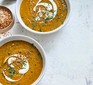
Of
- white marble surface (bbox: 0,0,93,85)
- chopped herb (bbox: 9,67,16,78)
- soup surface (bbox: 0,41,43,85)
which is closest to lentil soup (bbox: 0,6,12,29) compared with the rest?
white marble surface (bbox: 0,0,93,85)

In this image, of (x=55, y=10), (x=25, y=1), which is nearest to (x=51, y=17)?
(x=55, y=10)

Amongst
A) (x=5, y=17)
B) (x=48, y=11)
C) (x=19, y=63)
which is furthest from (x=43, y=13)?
(x=19, y=63)

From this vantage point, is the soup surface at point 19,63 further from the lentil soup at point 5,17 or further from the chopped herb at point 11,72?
the lentil soup at point 5,17

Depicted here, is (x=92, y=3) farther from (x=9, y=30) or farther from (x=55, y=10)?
(x=9, y=30)

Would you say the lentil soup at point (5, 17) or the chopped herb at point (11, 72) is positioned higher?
the lentil soup at point (5, 17)

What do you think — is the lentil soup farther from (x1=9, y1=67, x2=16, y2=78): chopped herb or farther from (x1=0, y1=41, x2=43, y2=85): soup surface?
(x1=9, y1=67, x2=16, y2=78): chopped herb

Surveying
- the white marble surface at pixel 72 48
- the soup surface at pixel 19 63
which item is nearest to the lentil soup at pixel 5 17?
the white marble surface at pixel 72 48

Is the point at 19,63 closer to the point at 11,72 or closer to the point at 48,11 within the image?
the point at 11,72

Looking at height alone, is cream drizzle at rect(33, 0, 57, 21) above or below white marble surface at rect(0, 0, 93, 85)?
above
